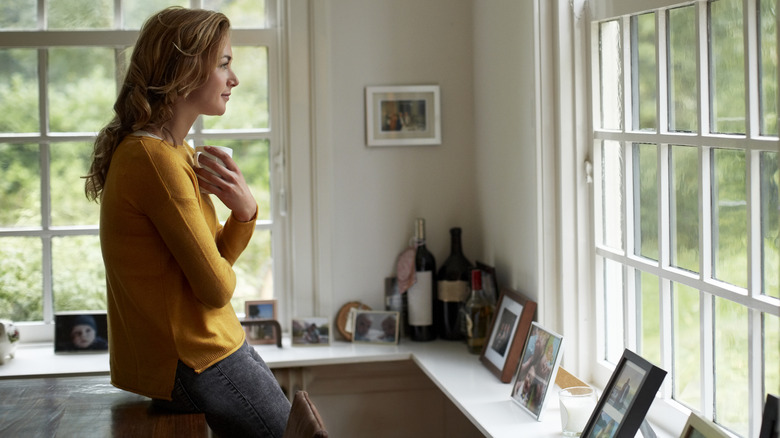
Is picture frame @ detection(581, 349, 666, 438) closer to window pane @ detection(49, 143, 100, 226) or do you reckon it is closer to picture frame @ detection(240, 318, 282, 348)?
picture frame @ detection(240, 318, 282, 348)

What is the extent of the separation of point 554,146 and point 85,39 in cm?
172

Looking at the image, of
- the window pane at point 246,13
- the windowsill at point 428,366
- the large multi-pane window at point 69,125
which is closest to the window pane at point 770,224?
the windowsill at point 428,366

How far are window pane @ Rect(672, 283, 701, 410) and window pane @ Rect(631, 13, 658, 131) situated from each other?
→ 1.39 feet

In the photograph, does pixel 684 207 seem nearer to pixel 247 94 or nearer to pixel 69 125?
pixel 247 94

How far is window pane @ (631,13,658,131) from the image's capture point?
2.13 meters

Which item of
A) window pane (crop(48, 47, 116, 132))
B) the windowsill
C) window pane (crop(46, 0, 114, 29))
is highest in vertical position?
window pane (crop(46, 0, 114, 29))

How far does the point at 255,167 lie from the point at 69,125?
684 millimetres

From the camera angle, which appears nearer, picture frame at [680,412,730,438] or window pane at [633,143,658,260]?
picture frame at [680,412,730,438]

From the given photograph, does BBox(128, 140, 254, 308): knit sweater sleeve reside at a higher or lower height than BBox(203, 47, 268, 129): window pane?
lower

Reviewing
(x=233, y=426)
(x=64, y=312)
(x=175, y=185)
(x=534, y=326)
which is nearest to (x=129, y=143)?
(x=175, y=185)

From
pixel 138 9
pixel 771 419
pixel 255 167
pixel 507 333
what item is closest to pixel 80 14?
pixel 138 9

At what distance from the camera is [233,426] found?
80.0 inches

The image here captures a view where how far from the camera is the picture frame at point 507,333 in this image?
8.66 feet

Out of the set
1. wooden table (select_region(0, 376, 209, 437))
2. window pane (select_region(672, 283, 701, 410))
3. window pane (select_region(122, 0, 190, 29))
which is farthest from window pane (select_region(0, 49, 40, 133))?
window pane (select_region(672, 283, 701, 410))
